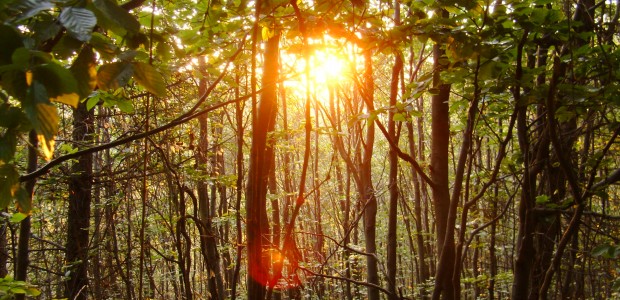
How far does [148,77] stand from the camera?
873 mm

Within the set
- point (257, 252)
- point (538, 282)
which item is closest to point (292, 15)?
point (257, 252)

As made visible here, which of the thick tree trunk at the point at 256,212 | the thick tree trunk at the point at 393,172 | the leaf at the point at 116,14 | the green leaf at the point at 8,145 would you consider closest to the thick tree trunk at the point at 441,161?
the thick tree trunk at the point at 393,172

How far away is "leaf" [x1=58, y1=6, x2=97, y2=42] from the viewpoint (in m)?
0.65

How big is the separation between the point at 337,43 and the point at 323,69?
A: 0.17 meters

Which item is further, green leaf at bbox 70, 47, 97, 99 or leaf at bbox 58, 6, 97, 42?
green leaf at bbox 70, 47, 97, 99

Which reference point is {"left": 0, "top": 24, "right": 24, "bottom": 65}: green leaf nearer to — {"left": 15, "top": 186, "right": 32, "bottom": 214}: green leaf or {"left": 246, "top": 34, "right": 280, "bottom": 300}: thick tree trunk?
{"left": 15, "top": 186, "right": 32, "bottom": 214}: green leaf

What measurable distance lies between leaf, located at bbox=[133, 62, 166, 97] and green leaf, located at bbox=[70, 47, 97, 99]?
0.25 ft

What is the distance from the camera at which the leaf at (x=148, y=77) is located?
0.86 metres

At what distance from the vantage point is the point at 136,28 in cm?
77

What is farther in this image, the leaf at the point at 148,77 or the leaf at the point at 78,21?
the leaf at the point at 148,77

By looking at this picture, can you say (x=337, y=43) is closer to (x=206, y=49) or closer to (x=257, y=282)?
(x=206, y=49)

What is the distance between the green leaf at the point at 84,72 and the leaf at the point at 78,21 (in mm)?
143

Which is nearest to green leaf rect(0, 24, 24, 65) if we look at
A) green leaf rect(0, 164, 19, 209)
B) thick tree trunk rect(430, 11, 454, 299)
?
green leaf rect(0, 164, 19, 209)

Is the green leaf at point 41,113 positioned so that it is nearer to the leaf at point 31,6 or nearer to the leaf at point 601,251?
the leaf at point 31,6
